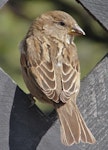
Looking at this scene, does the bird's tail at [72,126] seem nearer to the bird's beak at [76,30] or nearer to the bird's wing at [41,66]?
the bird's wing at [41,66]

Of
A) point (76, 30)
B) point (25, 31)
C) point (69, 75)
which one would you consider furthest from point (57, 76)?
point (25, 31)

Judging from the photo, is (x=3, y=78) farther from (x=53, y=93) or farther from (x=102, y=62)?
(x=102, y=62)

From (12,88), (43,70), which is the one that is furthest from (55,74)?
(12,88)

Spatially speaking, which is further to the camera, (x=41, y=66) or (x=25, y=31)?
(x=25, y=31)

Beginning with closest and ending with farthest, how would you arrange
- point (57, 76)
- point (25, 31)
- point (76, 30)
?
point (57, 76)
point (76, 30)
point (25, 31)

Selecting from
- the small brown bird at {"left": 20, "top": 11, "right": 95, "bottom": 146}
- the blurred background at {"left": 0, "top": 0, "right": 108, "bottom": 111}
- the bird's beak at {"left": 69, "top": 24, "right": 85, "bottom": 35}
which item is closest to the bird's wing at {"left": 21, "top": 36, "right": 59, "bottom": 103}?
the small brown bird at {"left": 20, "top": 11, "right": 95, "bottom": 146}

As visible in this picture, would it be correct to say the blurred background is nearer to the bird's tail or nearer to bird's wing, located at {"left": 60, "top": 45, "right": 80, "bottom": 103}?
bird's wing, located at {"left": 60, "top": 45, "right": 80, "bottom": 103}

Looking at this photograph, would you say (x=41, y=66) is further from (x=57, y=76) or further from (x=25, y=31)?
(x=25, y=31)

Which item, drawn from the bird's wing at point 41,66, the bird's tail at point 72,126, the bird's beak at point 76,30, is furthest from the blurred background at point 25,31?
the bird's tail at point 72,126
